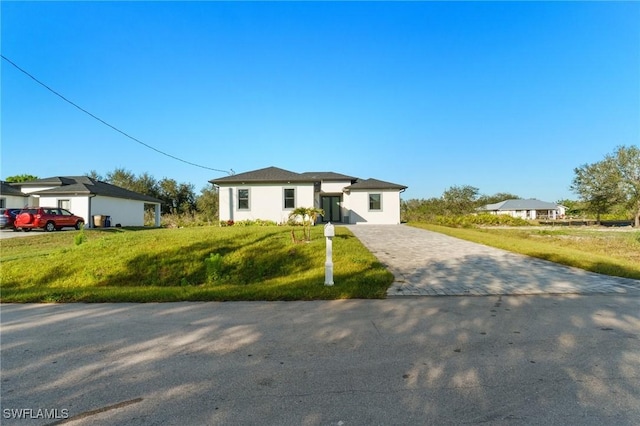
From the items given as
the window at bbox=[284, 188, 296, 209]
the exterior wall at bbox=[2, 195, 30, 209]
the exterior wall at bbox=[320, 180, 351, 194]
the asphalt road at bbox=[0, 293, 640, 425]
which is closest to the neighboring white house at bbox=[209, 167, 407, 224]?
the window at bbox=[284, 188, 296, 209]

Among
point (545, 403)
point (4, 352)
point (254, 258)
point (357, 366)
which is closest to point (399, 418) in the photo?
point (357, 366)

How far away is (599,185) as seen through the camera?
116ft

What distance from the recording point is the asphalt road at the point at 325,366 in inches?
94.2

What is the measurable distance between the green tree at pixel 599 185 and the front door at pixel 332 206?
1126 inches

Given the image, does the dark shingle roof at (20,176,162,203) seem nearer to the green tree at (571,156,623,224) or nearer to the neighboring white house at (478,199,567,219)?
the green tree at (571,156,623,224)

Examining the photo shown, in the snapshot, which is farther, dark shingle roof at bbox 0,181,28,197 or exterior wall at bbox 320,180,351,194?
dark shingle roof at bbox 0,181,28,197

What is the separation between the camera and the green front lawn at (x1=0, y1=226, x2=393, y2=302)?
19.7 feet

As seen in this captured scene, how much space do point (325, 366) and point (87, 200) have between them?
93.3ft

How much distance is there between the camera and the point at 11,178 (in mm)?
51250

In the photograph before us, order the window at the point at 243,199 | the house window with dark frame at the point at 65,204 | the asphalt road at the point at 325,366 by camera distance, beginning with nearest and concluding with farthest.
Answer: the asphalt road at the point at 325,366 < the window at the point at 243,199 < the house window with dark frame at the point at 65,204

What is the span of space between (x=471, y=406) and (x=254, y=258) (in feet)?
24.8

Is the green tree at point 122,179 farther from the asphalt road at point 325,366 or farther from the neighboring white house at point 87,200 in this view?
the asphalt road at point 325,366

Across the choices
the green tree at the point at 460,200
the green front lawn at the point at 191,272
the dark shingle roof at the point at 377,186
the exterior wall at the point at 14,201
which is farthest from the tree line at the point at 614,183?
the exterior wall at the point at 14,201

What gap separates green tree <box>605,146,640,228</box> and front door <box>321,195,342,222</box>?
30.3 meters
